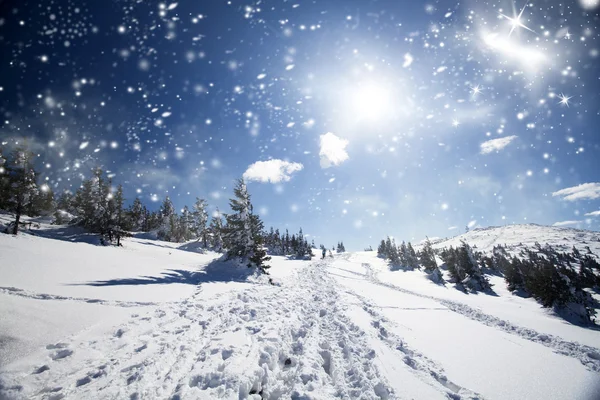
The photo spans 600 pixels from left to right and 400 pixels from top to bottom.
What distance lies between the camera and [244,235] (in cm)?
2238

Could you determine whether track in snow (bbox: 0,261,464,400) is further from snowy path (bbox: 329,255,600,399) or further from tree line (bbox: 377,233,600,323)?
tree line (bbox: 377,233,600,323)

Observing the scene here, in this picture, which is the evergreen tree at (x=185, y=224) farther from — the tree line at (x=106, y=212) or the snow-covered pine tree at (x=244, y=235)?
the snow-covered pine tree at (x=244, y=235)

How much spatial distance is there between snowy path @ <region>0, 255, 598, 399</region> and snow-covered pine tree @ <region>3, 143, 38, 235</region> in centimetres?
2935

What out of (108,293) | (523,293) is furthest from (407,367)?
(523,293)

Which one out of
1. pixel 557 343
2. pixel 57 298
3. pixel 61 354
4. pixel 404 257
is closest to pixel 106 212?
pixel 57 298

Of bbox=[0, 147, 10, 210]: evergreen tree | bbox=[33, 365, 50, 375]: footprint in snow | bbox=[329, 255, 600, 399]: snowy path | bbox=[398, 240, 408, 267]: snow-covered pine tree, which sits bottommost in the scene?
bbox=[398, 240, 408, 267]: snow-covered pine tree

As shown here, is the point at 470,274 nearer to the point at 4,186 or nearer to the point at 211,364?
the point at 211,364

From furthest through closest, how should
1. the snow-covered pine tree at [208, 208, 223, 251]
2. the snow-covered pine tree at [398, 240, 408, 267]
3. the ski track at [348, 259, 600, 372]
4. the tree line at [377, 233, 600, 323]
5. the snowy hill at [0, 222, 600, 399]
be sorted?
the snow-covered pine tree at [398, 240, 408, 267] → the snow-covered pine tree at [208, 208, 223, 251] → the tree line at [377, 233, 600, 323] → the ski track at [348, 259, 600, 372] → the snowy hill at [0, 222, 600, 399]

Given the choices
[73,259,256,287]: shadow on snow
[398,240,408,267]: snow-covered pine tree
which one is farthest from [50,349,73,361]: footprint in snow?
[398,240,408,267]: snow-covered pine tree

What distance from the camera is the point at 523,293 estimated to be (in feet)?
126

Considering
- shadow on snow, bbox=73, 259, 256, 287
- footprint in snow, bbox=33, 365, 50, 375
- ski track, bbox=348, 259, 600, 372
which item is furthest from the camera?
shadow on snow, bbox=73, 259, 256, 287

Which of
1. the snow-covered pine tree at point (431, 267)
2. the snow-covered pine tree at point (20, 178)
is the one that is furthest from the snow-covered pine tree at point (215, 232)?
the snow-covered pine tree at point (431, 267)

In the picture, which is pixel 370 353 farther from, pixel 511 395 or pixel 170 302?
pixel 170 302

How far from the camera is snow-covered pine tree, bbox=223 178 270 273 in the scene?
21.6 metres
